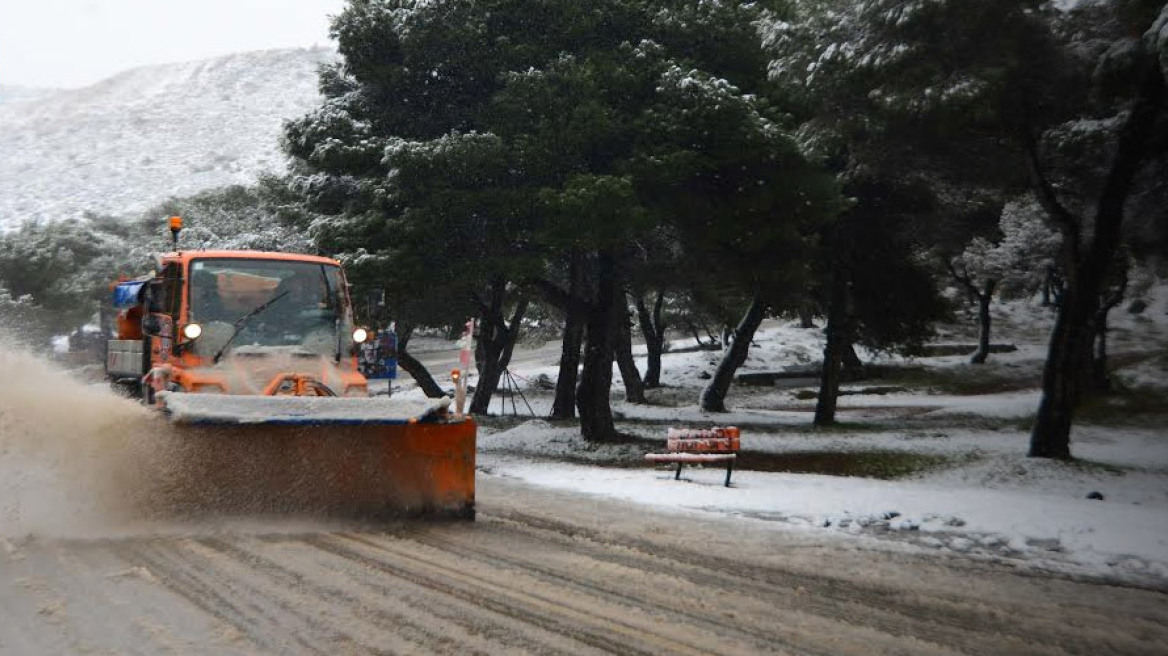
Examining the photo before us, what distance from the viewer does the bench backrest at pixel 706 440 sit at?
13.0 metres

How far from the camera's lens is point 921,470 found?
632 inches

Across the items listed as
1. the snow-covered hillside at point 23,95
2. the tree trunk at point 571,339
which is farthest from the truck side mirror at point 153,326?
the snow-covered hillside at point 23,95

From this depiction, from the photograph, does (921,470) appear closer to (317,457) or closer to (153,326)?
(317,457)

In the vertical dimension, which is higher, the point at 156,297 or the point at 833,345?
the point at 156,297

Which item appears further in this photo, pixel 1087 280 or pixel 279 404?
pixel 1087 280

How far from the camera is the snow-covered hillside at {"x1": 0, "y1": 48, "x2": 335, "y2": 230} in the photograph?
365ft

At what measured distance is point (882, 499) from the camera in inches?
443

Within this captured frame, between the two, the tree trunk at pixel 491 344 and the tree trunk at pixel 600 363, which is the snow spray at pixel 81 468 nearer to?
the tree trunk at pixel 600 363

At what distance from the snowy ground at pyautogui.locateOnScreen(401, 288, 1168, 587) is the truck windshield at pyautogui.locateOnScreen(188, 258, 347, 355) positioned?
4.59 metres

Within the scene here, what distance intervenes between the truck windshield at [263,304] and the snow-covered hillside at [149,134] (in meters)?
86.5

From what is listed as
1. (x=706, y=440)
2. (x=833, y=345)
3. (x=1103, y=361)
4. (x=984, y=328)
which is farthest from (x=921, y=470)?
(x=984, y=328)

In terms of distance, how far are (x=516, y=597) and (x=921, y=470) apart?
468 inches

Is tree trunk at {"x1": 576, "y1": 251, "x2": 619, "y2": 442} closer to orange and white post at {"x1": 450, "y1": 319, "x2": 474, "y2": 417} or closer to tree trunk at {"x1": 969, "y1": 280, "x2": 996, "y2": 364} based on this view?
orange and white post at {"x1": 450, "y1": 319, "x2": 474, "y2": 417}

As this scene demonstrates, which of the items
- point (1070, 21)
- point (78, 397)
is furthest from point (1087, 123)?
point (78, 397)
